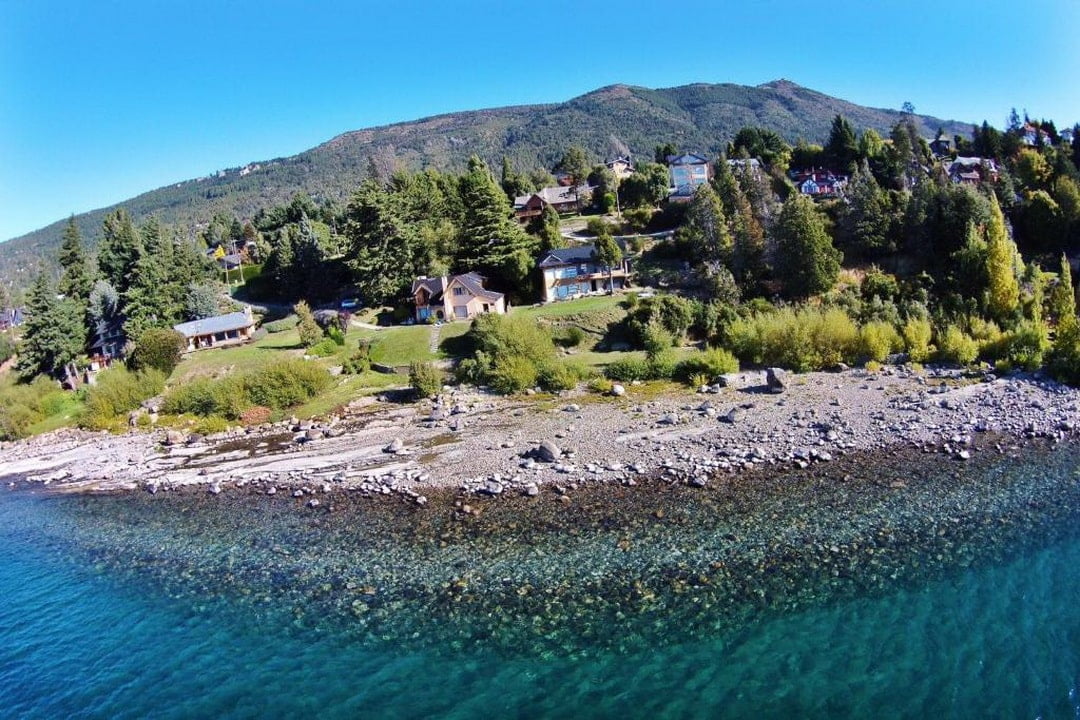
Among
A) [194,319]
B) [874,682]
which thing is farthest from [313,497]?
[194,319]

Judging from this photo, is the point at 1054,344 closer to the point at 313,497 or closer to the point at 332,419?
the point at 313,497

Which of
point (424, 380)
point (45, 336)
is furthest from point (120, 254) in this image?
point (424, 380)

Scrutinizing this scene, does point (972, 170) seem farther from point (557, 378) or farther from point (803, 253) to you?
point (557, 378)

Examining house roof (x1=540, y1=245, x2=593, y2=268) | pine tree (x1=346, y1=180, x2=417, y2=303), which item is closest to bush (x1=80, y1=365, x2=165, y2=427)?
pine tree (x1=346, y1=180, x2=417, y2=303)

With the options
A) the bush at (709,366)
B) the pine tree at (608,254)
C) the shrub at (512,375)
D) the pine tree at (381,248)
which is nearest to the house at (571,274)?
the pine tree at (608,254)

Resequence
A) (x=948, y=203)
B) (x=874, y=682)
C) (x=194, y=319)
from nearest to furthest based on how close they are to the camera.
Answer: (x=874, y=682) → (x=948, y=203) → (x=194, y=319)
